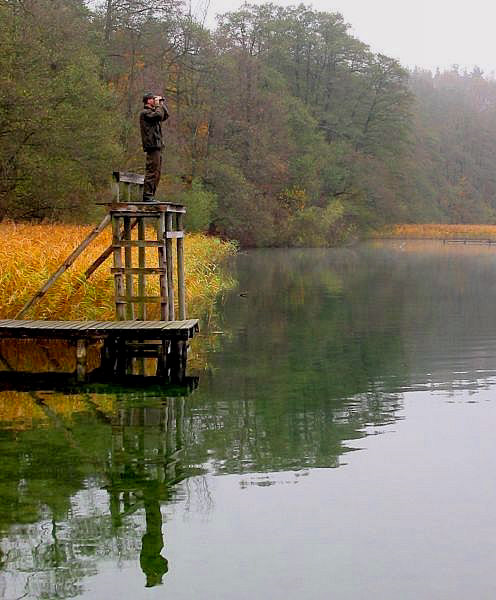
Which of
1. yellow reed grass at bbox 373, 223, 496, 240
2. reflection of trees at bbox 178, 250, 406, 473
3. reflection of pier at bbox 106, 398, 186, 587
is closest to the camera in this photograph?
reflection of pier at bbox 106, 398, 186, 587

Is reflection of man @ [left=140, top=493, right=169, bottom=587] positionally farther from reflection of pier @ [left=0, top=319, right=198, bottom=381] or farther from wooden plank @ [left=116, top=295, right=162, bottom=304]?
wooden plank @ [left=116, top=295, right=162, bottom=304]

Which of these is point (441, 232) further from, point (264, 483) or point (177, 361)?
point (264, 483)

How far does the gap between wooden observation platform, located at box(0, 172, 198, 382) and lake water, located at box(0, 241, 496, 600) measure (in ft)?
2.37

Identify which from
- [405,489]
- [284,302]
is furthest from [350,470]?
[284,302]

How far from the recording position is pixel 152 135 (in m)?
13.7

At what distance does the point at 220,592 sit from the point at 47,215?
2453 cm

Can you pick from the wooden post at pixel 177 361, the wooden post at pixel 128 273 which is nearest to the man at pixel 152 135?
the wooden post at pixel 128 273

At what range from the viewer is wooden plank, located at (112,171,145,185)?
43.5 ft

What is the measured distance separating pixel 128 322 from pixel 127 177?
7.10ft

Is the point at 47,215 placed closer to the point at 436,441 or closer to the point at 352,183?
the point at 436,441

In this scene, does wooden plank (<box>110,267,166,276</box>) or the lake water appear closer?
the lake water

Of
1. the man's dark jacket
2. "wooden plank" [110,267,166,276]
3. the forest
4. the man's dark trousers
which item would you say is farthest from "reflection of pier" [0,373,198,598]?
the forest

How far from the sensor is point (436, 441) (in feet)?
32.6

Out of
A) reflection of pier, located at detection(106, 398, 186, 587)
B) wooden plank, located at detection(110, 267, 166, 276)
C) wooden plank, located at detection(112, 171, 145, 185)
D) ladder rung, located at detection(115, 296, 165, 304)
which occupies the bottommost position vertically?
reflection of pier, located at detection(106, 398, 186, 587)
